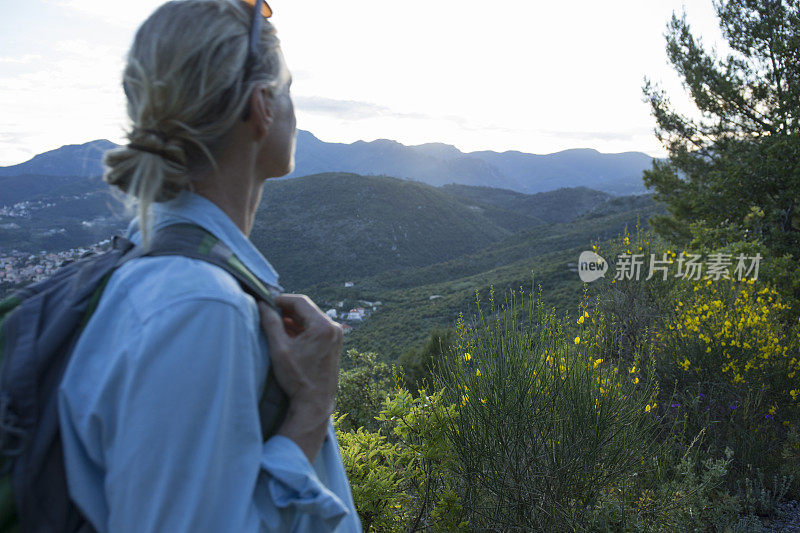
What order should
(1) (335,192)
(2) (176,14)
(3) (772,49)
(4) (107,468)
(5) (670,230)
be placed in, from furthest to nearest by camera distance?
(1) (335,192) → (5) (670,230) → (3) (772,49) → (2) (176,14) → (4) (107,468)

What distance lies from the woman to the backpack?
0.02 meters

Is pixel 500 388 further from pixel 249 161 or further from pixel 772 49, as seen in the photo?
pixel 772 49

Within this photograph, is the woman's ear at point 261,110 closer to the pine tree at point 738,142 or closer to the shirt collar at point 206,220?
the shirt collar at point 206,220

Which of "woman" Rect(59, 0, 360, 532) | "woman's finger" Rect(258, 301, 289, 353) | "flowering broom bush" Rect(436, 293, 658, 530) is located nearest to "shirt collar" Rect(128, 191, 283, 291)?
"woman" Rect(59, 0, 360, 532)

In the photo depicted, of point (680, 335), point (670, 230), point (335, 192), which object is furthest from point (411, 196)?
point (680, 335)

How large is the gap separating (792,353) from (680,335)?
96 cm

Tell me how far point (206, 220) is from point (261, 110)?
7.6 inches

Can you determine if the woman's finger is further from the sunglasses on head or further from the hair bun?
the sunglasses on head

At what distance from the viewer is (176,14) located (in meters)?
0.71

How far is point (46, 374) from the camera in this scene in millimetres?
596

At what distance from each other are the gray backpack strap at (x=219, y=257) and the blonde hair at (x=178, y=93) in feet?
0.11

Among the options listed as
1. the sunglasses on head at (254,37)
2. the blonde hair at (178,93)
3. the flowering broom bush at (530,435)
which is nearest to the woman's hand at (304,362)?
the blonde hair at (178,93)

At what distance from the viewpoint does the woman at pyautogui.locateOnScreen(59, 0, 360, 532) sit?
0.53m

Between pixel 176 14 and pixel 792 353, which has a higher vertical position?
pixel 176 14
